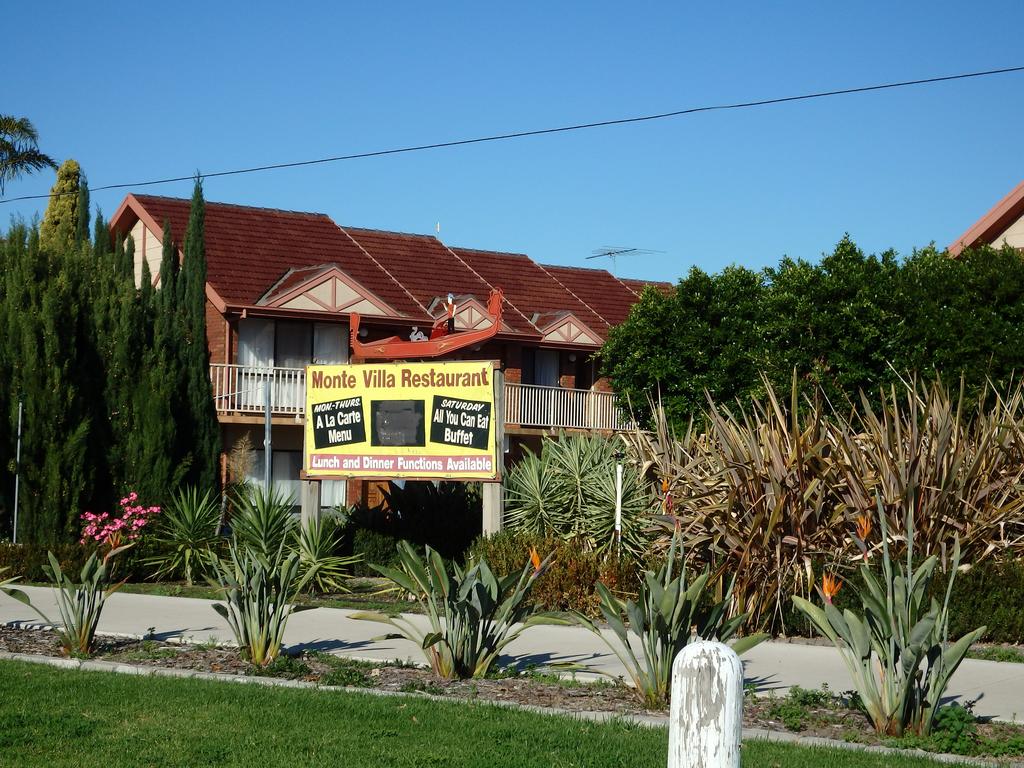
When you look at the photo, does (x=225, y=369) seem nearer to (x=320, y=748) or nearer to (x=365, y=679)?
(x=365, y=679)

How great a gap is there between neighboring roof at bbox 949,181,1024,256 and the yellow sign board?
11608mm

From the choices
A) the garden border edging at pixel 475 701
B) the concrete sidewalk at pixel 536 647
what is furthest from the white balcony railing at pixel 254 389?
the garden border edging at pixel 475 701

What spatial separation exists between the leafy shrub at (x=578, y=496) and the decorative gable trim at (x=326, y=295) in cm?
1383

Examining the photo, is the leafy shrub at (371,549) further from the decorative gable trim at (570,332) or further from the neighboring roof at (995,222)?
the decorative gable trim at (570,332)

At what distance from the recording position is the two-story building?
3008 centimetres

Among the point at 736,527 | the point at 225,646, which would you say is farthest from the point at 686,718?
the point at 736,527

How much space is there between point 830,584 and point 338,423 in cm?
851

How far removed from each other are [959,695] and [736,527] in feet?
12.2

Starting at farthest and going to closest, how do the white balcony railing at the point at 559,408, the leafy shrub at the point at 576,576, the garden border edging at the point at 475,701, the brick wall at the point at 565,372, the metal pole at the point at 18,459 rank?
the brick wall at the point at 565,372 → the white balcony railing at the point at 559,408 → the metal pole at the point at 18,459 → the leafy shrub at the point at 576,576 → the garden border edging at the point at 475,701

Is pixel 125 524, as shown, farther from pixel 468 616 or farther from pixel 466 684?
pixel 466 684

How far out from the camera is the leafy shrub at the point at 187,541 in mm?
17953

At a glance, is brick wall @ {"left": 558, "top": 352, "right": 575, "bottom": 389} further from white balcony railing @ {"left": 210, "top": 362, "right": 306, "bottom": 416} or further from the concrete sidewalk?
the concrete sidewalk

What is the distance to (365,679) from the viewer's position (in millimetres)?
9219

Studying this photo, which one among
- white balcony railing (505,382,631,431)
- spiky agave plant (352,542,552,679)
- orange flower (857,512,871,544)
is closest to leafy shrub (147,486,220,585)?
spiky agave plant (352,542,552,679)
